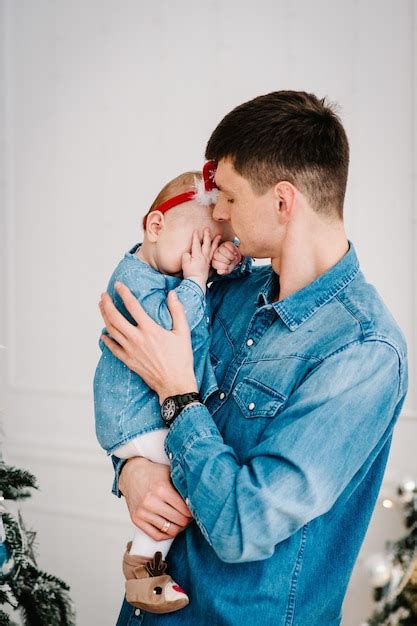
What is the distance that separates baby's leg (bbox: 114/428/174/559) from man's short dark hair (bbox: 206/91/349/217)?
0.55m

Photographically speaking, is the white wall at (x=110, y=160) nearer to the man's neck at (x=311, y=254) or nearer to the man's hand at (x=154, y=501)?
the man's neck at (x=311, y=254)

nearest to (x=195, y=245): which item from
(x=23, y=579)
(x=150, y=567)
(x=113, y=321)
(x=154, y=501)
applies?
(x=113, y=321)

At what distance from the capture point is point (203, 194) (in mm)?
1589

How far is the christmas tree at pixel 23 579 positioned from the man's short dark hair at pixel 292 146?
3.78 ft

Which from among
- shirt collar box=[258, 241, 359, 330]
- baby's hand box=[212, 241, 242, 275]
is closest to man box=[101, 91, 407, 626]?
shirt collar box=[258, 241, 359, 330]

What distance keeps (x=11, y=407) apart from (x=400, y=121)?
2.16 meters

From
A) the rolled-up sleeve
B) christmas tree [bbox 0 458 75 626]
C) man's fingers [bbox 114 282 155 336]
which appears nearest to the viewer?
the rolled-up sleeve

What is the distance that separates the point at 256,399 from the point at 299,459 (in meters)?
0.21

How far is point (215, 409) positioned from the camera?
1478 mm

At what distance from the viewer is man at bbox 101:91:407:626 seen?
1206mm

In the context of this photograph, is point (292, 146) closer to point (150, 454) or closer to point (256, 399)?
point (256, 399)

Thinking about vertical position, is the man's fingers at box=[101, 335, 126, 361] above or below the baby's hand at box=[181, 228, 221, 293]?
below

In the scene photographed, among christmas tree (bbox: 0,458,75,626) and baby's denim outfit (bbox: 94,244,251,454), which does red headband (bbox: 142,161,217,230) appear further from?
christmas tree (bbox: 0,458,75,626)

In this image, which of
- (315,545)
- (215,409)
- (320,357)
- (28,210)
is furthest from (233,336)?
(28,210)
